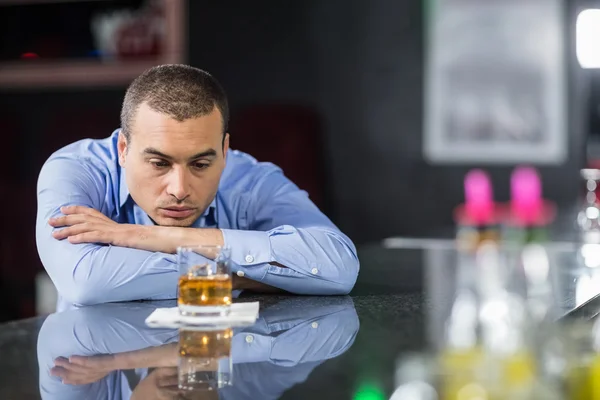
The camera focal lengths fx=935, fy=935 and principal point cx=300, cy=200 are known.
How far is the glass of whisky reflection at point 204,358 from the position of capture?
1.05 m

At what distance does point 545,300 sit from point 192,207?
2.62 feet

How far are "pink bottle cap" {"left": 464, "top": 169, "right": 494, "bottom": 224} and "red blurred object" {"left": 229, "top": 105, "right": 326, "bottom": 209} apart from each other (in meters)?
0.85

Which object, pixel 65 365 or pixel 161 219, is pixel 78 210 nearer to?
pixel 161 219

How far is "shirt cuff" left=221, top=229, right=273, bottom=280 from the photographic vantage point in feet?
6.39

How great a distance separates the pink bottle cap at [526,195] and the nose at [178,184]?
3513 millimetres

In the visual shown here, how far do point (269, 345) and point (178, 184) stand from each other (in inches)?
31.2

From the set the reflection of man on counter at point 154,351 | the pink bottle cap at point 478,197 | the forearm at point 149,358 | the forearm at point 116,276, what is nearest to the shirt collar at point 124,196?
the forearm at point 116,276

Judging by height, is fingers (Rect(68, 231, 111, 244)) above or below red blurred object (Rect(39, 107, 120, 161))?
below

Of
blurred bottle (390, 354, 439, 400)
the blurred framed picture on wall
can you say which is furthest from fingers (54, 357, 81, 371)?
the blurred framed picture on wall

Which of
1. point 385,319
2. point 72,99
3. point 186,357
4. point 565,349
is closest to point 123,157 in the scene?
point 385,319

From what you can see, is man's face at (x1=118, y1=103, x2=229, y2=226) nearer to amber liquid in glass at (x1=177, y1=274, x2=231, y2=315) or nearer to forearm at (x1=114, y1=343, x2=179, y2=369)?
amber liquid in glass at (x1=177, y1=274, x2=231, y2=315)

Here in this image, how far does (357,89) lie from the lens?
18.1 ft

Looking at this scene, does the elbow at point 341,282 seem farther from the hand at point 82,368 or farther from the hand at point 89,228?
the hand at point 82,368

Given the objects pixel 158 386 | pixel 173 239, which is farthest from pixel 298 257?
pixel 158 386
